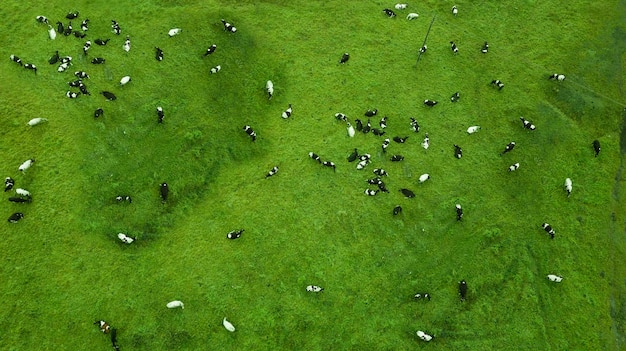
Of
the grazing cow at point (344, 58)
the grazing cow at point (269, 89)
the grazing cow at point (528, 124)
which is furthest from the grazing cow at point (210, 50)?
the grazing cow at point (528, 124)

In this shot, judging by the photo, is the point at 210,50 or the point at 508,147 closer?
the point at 508,147

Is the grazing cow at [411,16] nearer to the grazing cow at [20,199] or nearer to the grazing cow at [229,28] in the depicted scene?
the grazing cow at [229,28]

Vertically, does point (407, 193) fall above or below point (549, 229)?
above

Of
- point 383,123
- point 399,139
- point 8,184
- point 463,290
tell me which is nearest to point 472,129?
point 399,139

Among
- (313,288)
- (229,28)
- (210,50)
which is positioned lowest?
(313,288)

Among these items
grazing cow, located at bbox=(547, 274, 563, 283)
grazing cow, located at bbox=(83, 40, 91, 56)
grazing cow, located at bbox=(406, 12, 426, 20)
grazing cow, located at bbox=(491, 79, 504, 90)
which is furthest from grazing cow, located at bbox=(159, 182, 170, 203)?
grazing cow, located at bbox=(491, 79, 504, 90)

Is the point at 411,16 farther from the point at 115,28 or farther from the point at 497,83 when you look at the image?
the point at 115,28

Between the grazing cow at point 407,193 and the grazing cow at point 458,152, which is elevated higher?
the grazing cow at point 458,152

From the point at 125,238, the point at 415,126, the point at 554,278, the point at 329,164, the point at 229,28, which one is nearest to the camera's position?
the point at 125,238
